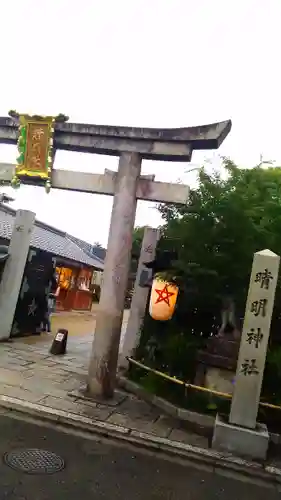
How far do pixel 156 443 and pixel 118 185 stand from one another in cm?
525

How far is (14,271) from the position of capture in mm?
12898

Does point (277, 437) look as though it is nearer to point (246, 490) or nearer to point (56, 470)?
point (246, 490)

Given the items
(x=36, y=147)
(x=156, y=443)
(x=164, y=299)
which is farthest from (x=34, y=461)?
(x=36, y=147)

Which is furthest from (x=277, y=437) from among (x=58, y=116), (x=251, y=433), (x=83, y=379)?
(x=58, y=116)

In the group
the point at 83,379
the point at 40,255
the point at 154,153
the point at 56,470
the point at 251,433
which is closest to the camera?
the point at 56,470

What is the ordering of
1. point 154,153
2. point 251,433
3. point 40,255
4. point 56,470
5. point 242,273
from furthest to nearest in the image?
point 40,255 → point 154,153 → point 242,273 → point 251,433 → point 56,470

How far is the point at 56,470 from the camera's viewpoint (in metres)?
4.73

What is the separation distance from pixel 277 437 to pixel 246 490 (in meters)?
1.77

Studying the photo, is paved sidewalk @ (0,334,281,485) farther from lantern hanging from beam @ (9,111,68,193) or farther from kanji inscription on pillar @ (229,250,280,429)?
lantern hanging from beam @ (9,111,68,193)

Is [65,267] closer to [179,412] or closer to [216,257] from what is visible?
[216,257]

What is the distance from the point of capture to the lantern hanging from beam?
875 centimetres

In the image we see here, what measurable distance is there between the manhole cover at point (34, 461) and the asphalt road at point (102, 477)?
84 millimetres

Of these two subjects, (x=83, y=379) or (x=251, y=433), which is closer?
(x=251, y=433)

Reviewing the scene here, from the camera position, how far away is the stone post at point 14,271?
1280 cm
